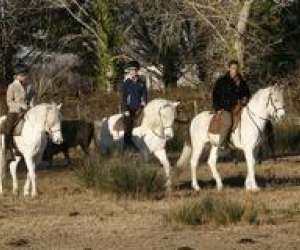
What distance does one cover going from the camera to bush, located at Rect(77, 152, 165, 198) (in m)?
18.8

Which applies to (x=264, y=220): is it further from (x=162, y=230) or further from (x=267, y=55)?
(x=267, y=55)

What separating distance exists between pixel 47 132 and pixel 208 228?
20.6 feet

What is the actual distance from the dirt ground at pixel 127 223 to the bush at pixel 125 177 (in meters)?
0.24

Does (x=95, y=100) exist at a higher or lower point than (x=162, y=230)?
higher

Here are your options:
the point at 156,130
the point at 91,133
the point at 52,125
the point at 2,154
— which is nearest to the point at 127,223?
the point at 52,125

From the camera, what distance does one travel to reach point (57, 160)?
3164cm

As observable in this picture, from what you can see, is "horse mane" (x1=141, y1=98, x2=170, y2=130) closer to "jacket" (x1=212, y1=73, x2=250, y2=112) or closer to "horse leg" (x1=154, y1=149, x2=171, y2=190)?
"horse leg" (x1=154, y1=149, x2=171, y2=190)

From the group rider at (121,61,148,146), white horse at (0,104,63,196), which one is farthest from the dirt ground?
rider at (121,61,148,146)

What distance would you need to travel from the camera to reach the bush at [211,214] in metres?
14.5

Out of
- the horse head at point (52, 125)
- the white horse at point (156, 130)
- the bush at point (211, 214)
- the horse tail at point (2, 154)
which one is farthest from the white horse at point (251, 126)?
the bush at point (211, 214)

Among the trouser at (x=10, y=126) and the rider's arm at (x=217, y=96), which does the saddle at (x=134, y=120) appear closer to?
the rider's arm at (x=217, y=96)

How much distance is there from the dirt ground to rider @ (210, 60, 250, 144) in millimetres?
1405

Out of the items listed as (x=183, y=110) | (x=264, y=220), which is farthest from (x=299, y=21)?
(x=264, y=220)

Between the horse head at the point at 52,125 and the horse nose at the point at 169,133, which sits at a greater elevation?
the horse head at the point at 52,125
